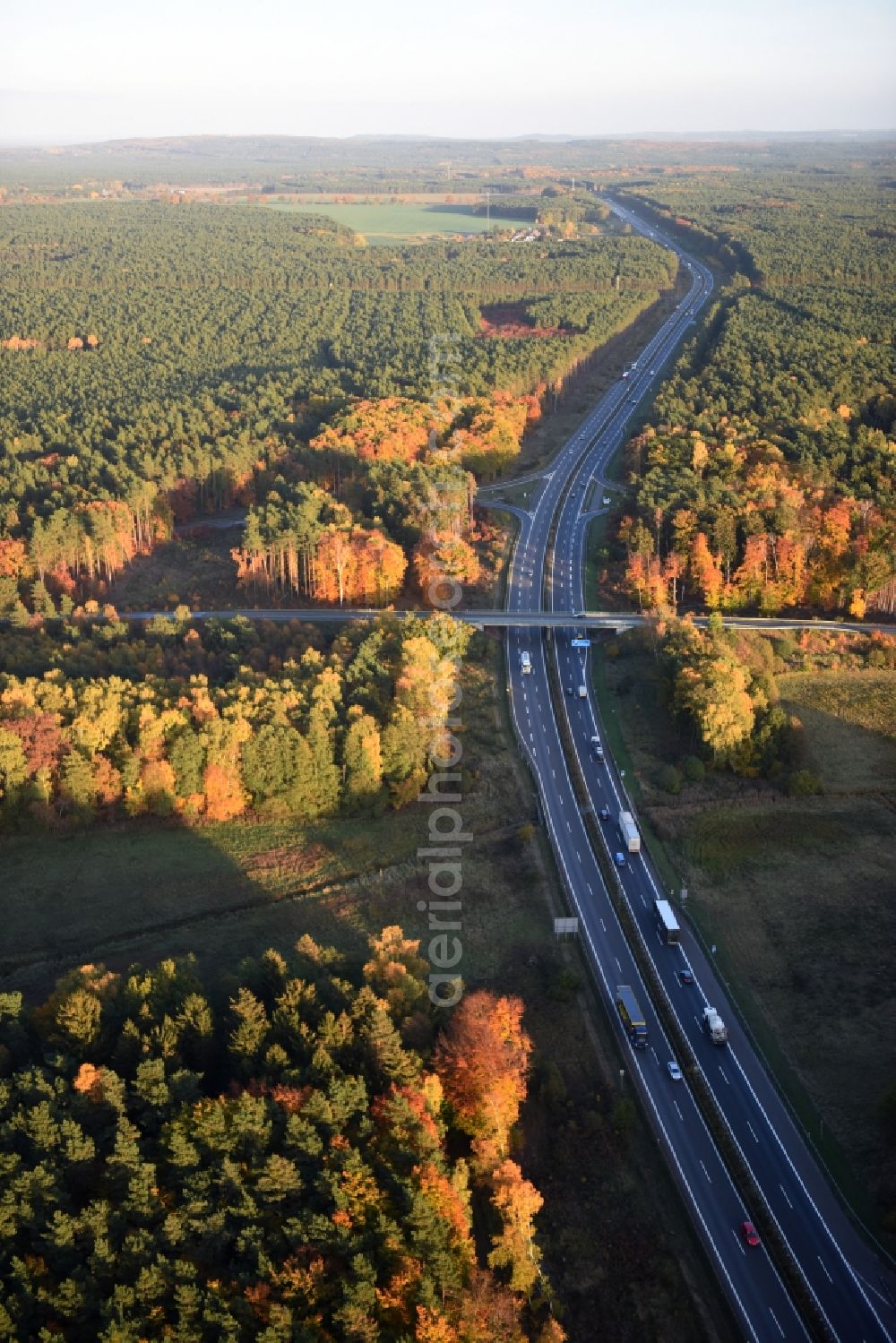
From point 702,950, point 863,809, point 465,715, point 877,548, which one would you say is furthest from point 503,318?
point 702,950

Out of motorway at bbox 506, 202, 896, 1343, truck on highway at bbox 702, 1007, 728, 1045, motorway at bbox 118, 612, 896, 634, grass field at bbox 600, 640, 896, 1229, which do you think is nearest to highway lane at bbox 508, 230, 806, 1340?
motorway at bbox 506, 202, 896, 1343

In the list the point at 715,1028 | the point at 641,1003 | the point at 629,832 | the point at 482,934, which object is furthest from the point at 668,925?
the point at 482,934

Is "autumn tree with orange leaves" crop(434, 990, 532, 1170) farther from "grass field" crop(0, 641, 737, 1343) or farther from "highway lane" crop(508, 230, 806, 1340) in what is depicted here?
"highway lane" crop(508, 230, 806, 1340)

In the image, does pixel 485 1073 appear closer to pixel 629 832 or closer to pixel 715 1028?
pixel 715 1028

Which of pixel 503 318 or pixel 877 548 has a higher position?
pixel 503 318

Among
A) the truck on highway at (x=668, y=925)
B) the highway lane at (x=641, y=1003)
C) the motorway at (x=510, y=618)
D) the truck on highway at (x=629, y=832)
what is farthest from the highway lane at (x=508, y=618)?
the truck on highway at (x=668, y=925)

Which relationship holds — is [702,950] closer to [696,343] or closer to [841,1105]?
[841,1105]

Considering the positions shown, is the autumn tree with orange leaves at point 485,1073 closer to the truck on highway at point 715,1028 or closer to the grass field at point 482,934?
the grass field at point 482,934
